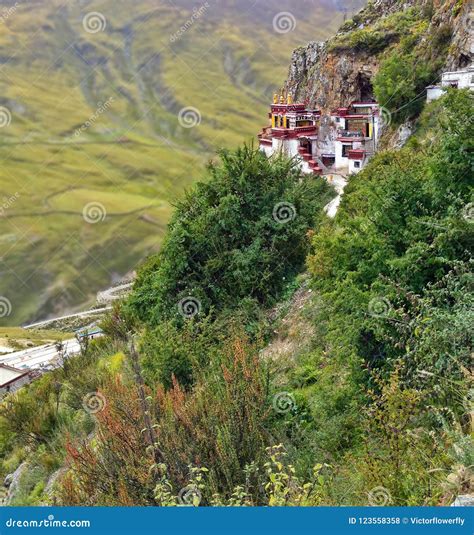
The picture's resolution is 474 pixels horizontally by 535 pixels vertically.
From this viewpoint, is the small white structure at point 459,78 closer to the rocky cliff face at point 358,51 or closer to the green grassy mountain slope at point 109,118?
the rocky cliff face at point 358,51

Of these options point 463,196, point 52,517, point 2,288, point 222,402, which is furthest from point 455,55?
point 2,288

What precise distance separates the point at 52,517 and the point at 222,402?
2791 mm

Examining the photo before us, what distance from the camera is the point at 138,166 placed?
104375mm

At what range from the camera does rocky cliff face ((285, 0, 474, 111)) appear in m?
33.3

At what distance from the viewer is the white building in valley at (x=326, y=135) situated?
3036cm

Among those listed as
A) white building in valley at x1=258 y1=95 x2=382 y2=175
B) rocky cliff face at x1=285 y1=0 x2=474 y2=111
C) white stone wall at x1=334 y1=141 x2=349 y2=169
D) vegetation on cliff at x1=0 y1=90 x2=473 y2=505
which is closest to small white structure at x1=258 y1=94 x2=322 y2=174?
white building in valley at x1=258 y1=95 x2=382 y2=175

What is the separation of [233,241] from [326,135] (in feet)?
81.3

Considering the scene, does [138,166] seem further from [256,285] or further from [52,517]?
[52,517]

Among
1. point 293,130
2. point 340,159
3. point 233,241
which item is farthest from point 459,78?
point 233,241

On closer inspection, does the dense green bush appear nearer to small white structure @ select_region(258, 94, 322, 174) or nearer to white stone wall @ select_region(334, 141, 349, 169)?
A: white stone wall @ select_region(334, 141, 349, 169)

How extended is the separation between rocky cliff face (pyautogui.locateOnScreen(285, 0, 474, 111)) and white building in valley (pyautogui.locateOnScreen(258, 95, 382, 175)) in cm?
379

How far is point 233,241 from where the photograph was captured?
1280 centimetres

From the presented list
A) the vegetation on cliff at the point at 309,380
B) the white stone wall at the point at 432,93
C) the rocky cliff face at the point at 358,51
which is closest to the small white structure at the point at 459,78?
the white stone wall at the point at 432,93

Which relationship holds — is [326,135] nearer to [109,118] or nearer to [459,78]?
[459,78]
